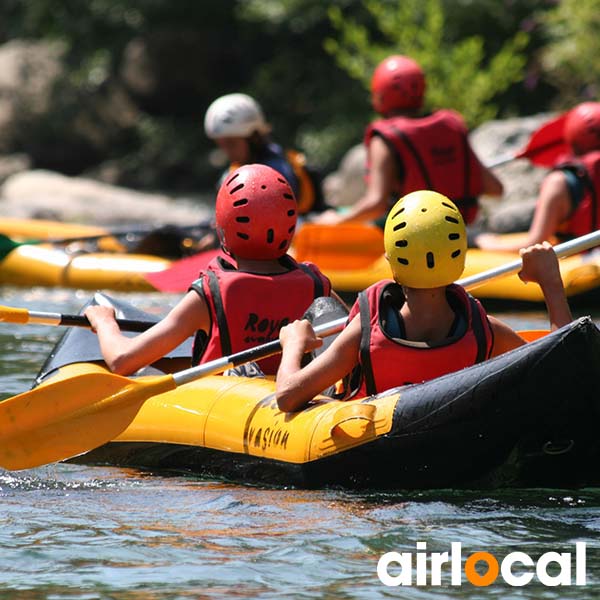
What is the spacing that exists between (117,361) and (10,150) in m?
13.3

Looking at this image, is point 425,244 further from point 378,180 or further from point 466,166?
point 466,166

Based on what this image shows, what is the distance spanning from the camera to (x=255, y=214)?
5.01 meters

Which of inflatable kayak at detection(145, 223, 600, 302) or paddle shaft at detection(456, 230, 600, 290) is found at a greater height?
inflatable kayak at detection(145, 223, 600, 302)

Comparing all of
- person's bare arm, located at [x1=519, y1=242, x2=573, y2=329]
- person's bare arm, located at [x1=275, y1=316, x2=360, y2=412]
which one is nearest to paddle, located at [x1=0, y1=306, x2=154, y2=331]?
person's bare arm, located at [x1=275, y1=316, x2=360, y2=412]

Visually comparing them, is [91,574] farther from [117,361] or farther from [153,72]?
[153,72]

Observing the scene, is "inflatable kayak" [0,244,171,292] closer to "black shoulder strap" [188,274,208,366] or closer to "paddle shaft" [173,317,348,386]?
"black shoulder strap" [188,274,208,366]

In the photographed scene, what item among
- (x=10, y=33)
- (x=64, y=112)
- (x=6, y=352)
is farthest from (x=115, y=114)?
(x=6, y=352)

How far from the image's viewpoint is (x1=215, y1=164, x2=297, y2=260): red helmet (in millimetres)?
5020

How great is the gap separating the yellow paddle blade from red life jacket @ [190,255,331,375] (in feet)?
0.99

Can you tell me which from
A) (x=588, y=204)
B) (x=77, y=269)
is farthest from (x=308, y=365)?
(x=77, y=269)

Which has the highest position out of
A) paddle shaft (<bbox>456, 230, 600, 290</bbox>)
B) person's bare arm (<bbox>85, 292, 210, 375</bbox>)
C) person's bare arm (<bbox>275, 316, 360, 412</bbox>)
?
paddle shaft (<bbox>456, 230, 600, 290</bbox>)

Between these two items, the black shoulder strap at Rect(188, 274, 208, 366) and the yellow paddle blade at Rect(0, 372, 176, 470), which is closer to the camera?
the yellow paddle blade at Rect(0, 372, 176, 470)

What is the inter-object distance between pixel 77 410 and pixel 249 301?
0.66 meters

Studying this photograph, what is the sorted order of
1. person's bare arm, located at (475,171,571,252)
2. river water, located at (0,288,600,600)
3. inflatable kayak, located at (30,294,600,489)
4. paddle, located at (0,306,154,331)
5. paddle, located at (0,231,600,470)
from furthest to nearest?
1. person's bare arm, located at (475,171,571,252)
2. paddle, located at (0,306,154,331)
3. paddle, located at (0,231,600,470)
4. inflatable kayak, located at (30,294,600,489)
5. river water, located at (0,288,600,600)
